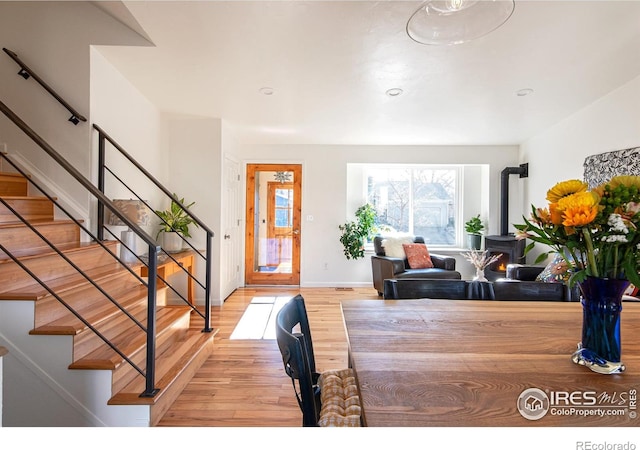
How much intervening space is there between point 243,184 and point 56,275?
10.8ft

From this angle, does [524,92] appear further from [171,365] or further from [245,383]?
[171,365]

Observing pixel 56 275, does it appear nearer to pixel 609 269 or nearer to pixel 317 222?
pixel 609 269

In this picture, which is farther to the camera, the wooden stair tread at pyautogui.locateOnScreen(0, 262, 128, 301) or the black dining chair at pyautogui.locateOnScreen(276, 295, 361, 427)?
the wooden stair tread at pyautogui.locateOnScreen(0, 262, 128, 301)

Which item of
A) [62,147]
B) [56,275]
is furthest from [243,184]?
[56,275]

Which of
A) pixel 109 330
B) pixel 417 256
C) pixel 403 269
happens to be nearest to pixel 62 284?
pixel 109 330

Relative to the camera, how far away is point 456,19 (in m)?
1.49

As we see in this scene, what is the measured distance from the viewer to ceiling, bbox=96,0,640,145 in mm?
2117

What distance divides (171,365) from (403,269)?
3.06m

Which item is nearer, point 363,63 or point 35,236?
point 35,236

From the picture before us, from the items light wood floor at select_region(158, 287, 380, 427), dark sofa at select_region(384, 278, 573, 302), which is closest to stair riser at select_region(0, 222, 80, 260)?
light wood floor at select_region(158, 287, 380, 427)

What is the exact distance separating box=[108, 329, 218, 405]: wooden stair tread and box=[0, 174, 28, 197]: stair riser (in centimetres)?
182

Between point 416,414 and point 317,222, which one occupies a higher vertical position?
point 317,222

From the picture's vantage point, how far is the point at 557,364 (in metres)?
0.91

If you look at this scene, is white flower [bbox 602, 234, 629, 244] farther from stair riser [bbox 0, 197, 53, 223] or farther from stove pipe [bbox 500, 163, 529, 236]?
stove pipe [bbox 500, 163, 529, 236]
